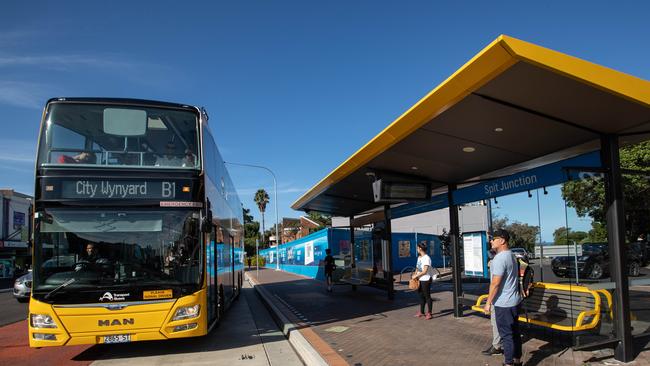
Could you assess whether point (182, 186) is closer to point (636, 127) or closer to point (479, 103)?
point (479, 103)

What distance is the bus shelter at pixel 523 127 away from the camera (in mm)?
5148

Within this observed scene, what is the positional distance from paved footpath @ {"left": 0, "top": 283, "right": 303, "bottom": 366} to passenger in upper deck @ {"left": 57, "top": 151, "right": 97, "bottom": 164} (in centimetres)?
324

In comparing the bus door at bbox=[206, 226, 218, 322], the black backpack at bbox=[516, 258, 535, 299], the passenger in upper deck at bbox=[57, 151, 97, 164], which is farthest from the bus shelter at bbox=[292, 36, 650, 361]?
the passenger in upper deck at bbox=[57, 151, 97, 164]

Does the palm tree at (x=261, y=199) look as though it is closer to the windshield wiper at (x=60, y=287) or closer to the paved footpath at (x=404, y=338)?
the paved footpath at (x=404, y=338)

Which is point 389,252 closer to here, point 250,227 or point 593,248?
point 593,248

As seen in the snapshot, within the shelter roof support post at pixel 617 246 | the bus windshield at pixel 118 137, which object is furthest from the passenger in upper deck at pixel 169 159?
the shelter roof support post at pixel 617 246

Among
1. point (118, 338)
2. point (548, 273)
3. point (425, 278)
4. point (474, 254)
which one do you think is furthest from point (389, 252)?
point (118, 338)

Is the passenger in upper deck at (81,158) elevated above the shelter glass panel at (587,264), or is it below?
above

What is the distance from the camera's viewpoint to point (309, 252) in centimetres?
3459

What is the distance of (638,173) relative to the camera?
7699 millimetres

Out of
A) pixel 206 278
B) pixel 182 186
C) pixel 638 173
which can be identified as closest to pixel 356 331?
pixel 206 278

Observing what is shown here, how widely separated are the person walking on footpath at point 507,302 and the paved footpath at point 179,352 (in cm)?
329

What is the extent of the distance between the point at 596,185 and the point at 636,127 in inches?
38.4

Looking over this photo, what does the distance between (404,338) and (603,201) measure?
3.88 metres
